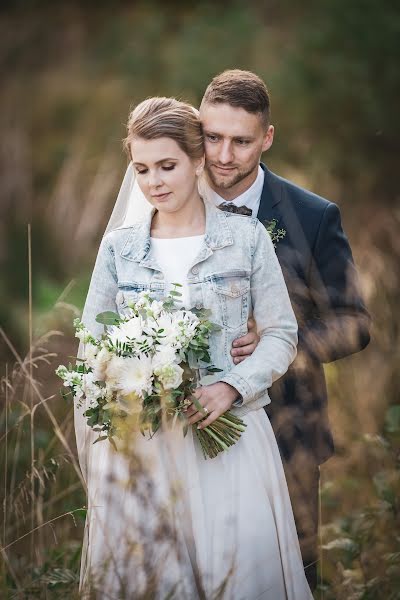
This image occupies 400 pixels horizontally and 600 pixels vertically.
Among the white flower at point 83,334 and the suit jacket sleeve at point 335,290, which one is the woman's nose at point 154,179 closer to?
the white flower at point 83,334

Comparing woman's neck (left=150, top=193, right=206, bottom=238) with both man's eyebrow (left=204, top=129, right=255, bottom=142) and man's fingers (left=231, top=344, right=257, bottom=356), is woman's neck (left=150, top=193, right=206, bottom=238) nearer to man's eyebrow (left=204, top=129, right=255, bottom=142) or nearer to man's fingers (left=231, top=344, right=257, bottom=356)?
man's eyebrow (left=204, top=129, right=255, bottom=142)

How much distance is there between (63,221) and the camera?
6.70 metres

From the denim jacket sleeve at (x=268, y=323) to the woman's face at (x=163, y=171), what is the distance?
0.31 m

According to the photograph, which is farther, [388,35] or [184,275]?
[388,35]

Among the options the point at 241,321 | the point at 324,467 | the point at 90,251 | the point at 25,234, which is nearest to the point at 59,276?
the point at 90,251

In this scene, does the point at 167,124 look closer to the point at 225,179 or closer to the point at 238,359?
the point at 225,179

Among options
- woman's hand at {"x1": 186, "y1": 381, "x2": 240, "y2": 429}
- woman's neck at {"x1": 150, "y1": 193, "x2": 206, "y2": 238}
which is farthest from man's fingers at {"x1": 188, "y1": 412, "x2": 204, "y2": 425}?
woman's neck at {"x1": 150, "y1": 193, "x2": 206, "y2": 238}

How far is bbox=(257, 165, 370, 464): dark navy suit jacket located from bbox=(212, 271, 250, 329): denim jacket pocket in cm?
56

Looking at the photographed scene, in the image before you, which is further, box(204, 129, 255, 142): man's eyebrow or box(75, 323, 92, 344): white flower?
box(204, 129, 255, 142): man's eyebrow

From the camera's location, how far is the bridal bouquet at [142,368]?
248 cm

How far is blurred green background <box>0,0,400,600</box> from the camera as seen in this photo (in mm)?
3844

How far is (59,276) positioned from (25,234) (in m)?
0.77

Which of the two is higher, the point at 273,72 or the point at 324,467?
the point at 273,72

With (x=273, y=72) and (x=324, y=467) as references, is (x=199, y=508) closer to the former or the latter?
(x=324, y=467)
